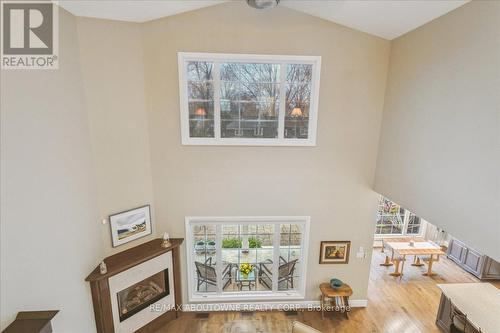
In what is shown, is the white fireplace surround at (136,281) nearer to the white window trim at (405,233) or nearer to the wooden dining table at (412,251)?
the wooden dining table at (412,251)

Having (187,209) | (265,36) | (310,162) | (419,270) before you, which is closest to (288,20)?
(265,36)

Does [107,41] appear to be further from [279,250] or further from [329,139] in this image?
[279,250]

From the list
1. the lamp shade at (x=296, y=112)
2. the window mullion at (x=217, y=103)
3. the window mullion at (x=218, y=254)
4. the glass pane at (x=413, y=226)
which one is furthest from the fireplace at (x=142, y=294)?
the glass pane at (x=413, y=226)

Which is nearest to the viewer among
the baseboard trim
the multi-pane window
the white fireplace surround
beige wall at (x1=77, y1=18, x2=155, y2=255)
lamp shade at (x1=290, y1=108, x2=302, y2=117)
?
beige wall at (x1=77, y1=18, x2=155, y2=255)

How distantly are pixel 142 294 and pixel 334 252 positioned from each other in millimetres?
3747

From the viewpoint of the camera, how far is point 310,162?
444cm

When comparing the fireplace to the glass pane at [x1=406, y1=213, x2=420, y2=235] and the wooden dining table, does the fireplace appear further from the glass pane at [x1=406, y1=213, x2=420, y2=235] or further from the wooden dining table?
the glass pane at [x1=406, y1=213, x2=420, y2=235]

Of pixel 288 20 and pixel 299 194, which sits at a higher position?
pixel 288 20

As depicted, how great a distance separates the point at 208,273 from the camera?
197 inches

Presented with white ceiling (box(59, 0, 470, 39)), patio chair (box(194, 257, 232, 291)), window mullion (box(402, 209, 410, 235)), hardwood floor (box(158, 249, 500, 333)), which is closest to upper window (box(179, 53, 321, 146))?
white ceiling (box(59, 0, 470, 39))

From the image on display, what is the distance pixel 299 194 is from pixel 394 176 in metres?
1.60

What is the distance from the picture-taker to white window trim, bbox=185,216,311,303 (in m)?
4.61

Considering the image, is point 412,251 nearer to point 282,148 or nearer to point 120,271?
point 282,148

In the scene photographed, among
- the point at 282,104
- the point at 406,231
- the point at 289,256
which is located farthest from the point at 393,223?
the point at 282,104
